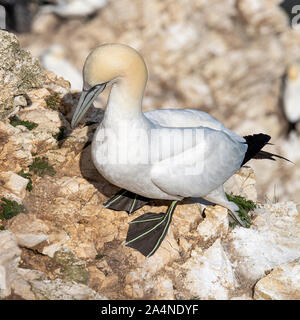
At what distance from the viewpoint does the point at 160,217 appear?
4.20 metres

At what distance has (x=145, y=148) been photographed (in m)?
3.71

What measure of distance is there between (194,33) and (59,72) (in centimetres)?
303

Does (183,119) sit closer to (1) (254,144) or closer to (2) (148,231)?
(1) (254,144)

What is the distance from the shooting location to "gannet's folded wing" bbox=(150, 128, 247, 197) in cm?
377

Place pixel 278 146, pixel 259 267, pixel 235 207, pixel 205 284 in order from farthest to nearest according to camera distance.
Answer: pixel 278 146 → pixel 235 207 → pixel 259 267 → pixel 205 284

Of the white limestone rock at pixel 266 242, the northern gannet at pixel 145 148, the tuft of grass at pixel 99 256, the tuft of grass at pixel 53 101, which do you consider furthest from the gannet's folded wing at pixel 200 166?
the tuft of grass at pixel 53 101

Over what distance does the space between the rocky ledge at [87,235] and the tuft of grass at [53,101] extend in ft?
0.09

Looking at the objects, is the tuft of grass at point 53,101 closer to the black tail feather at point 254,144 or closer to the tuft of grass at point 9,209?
the tuft of grass at point 9,209

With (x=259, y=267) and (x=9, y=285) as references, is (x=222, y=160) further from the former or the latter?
(x=9, y=285)

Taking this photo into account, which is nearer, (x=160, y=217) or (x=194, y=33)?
(x=160, y=217)

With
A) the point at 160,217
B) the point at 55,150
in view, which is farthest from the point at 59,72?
the point at 160,217

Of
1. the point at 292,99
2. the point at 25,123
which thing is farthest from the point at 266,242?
the point at 292,99

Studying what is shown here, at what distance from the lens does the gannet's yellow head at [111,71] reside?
326cm

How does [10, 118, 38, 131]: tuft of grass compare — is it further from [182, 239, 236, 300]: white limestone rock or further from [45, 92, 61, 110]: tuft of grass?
[182, 239, 236, 300]: white limestone rock
